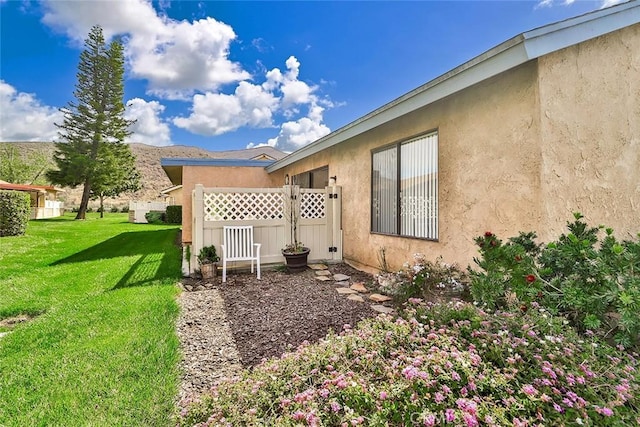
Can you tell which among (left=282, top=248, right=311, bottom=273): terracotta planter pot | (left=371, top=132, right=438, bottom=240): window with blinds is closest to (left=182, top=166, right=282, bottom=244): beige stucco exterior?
(left=282, top=248, right=311, bottom=273): terracotta planter pot

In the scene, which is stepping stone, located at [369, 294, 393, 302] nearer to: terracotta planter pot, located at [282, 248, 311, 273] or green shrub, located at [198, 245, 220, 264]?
terracotta planter pot, located at [282, 248, 311, 273]

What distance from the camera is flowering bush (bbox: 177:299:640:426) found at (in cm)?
149

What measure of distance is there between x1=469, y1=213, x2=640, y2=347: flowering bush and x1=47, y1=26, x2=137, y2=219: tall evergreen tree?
2942 centimetres

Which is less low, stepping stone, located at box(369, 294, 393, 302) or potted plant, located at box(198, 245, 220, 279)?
potted plant, located at box(198, 245, 220, 279)

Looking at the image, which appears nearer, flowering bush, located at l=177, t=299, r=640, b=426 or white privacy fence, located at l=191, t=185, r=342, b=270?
flowering bush, located at l=177, t=299, r=640, b=426

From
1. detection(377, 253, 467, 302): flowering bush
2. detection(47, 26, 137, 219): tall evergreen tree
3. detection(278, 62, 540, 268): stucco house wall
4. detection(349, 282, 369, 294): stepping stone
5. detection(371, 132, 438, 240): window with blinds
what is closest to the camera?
detection(278, 62, 540, 268): stucco house wall

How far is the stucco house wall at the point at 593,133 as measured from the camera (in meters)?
2.93

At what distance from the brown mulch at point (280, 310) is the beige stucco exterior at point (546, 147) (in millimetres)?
1822

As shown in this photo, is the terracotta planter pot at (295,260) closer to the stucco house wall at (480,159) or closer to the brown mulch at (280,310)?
the brown mulch at (280,310)

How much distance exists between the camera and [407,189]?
5496 mm

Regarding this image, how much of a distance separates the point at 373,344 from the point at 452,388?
63 centimetres

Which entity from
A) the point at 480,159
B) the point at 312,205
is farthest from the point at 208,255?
the point at 480,159

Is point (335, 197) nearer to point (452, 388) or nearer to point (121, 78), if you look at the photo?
point (452, 388)

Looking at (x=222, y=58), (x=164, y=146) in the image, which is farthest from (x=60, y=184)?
(x=164, y=146)
